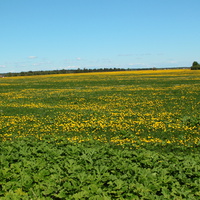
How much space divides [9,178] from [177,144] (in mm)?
6486

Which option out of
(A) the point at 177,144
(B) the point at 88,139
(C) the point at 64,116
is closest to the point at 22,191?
(B) the point at 88,139

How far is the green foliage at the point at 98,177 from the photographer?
17.5 feet

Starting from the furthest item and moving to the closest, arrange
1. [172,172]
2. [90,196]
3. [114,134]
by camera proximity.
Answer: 1. [114,134]
2. [172,172]
3. [90,196]

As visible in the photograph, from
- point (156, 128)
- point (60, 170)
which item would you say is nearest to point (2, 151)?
point (60, 170)

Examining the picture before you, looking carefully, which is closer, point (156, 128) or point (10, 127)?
point (156, 128)

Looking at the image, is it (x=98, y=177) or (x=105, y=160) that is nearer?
(x=98, y=177)

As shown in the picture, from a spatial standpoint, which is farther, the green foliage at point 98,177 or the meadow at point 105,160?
the meadow at point 105,160

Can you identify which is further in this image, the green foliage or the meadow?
the meadow

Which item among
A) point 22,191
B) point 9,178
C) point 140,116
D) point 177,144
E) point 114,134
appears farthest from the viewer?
point 140,116

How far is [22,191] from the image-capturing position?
18.5 ft

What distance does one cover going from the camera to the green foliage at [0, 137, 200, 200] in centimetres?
533

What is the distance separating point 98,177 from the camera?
589 cm

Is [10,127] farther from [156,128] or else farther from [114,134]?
[156,128]

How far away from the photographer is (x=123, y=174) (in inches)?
257
